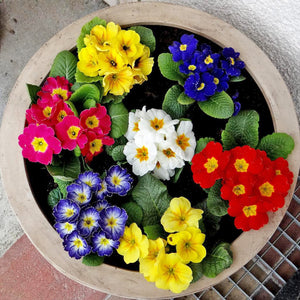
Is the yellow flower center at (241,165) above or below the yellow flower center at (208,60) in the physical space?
below

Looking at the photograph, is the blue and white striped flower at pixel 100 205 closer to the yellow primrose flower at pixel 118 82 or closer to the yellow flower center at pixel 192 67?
the yellow primrose flower at pixel 118 82

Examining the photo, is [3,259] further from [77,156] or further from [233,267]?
[233,267]

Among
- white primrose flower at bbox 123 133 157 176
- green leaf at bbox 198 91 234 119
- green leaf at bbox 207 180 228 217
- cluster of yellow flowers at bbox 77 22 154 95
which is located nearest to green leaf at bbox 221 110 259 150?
green leaf at bbox 198 91 234 119

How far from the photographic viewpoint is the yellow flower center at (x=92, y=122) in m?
1.17

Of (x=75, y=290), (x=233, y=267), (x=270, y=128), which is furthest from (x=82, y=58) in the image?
(x=75, y=290)

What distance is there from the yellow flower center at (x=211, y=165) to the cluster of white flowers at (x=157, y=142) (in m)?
0.10

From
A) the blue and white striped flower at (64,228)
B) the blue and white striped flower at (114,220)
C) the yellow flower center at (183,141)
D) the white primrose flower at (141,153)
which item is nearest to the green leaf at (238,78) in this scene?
the yellow flower center at (183,141)

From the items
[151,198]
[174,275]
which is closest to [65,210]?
[151,198]

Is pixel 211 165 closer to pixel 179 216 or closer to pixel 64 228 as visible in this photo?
pixel 179 216

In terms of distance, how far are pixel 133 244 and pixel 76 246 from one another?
0.18 meters

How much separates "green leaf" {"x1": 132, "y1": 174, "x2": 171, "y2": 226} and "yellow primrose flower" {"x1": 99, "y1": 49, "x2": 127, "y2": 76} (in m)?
0.36

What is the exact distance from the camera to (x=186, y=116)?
4.49ft

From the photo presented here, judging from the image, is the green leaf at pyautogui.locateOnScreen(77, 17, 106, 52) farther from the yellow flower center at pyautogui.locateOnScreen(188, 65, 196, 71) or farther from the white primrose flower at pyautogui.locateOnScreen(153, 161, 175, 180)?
the white primrose flower at pyautogui.locateOnScreen(153, 161, 175, 180)

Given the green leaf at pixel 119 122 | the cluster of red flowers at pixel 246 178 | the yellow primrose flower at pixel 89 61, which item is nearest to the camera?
the cluster of red flowers at pixel 246 178
